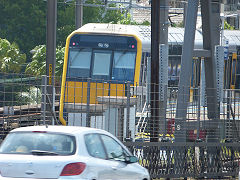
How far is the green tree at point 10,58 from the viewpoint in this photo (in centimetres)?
4753

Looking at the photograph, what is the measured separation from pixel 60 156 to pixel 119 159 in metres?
1.35

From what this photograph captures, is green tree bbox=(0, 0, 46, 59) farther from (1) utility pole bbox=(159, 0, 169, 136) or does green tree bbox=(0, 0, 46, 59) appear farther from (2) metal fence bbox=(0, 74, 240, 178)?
(2) metal fence bbox=(0, 74, 240, 178)

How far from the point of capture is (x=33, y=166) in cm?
977

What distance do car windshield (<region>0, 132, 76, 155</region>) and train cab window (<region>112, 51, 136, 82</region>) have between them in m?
13.7

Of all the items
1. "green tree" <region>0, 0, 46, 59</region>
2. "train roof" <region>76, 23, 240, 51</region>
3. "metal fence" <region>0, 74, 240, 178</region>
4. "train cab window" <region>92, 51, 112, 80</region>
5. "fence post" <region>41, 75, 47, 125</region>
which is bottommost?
"metal fence" <region>0, 74, 240, 178</region>

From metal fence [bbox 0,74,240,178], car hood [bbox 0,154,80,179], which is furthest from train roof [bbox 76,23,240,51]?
car hood [bbox 0,154,80,179]

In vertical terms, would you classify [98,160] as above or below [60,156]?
below

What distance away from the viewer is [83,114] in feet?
52.3

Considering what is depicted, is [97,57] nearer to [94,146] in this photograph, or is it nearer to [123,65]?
[123,65]

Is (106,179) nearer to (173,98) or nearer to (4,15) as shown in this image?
(173,98)

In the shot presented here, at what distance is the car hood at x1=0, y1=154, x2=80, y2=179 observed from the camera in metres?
9.72

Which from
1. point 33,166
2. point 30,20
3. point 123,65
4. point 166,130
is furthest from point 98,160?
point 30,20

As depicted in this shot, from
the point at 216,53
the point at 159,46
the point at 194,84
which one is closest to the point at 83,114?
the point at 159,46

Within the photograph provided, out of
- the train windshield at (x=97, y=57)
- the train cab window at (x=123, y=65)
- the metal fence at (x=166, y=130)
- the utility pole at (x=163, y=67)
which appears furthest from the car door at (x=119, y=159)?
the train windshield at (x=97, y=57)
